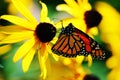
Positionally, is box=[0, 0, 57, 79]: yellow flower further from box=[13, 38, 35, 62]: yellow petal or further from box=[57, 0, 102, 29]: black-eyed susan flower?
box=[57, 0, 102, 29]: black-eyed susan flower

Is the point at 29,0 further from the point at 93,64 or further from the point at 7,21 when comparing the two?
the point at 93,64

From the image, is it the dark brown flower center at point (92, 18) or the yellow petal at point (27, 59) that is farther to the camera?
the dark brown flower center at point (92, 18)

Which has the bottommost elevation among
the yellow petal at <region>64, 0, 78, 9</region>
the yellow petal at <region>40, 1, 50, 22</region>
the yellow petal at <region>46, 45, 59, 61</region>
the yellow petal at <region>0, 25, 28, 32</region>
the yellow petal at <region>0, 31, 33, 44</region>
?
the yellow petal at <region>46, 45, 59, 61</region>

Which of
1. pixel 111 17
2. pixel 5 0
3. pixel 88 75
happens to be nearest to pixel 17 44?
pixel 5 0

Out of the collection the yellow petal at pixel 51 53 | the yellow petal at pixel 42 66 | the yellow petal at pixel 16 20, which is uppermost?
the yellow petal at pixel 16 20

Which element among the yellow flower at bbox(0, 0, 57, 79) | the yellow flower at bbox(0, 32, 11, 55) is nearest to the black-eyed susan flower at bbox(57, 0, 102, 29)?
the yellow flower at bbox(0, 0, 57, 79)

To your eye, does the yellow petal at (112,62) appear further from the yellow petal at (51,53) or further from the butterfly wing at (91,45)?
the yellow petal at (51,53)

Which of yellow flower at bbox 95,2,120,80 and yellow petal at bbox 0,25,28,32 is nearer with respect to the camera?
yellow petal at bbox 0,25,28,32

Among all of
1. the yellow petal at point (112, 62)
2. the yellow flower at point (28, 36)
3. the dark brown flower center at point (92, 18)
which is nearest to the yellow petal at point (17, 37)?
the yellow flower at point (28, 36)
